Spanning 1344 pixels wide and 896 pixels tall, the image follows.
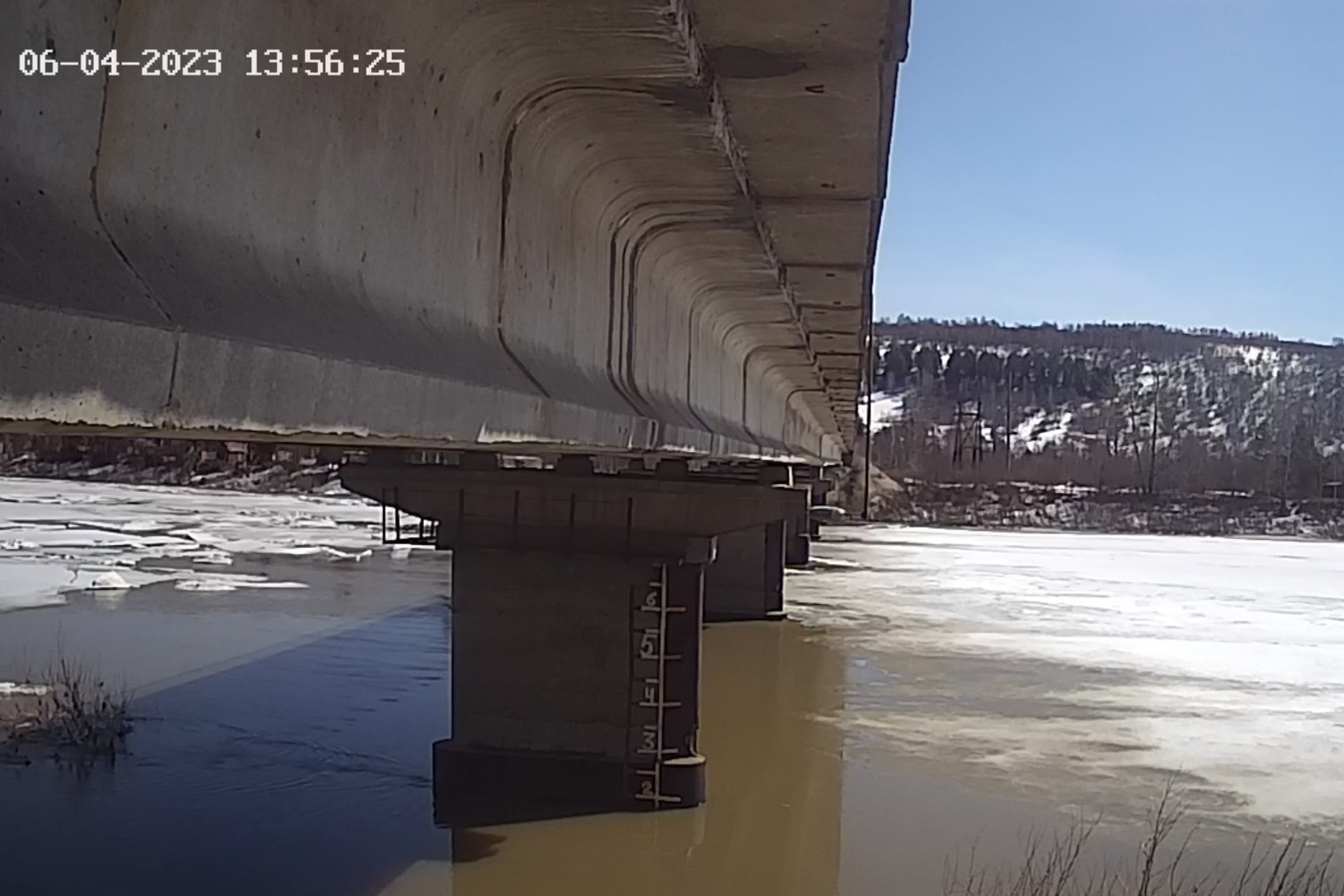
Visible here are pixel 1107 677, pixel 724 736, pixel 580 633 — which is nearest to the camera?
pixel 580 633

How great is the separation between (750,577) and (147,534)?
73.6ft

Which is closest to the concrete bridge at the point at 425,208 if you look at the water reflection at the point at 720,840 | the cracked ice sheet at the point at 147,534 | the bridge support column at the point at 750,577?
the water reflection at the point at 720,840

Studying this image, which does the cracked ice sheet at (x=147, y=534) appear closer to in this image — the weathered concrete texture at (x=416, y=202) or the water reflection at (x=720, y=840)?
the water reflection at (x=720, y=840)

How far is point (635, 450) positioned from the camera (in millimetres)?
7047

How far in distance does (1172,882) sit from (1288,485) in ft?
275

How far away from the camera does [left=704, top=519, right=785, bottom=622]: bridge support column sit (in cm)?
2988

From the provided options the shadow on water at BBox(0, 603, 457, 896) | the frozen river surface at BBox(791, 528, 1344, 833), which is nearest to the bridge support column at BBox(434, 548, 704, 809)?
the shadow on water at BBox(0, 603, 457, 896)

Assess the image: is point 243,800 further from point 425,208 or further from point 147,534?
point 147,534

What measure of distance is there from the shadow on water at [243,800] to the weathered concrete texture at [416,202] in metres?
6.89

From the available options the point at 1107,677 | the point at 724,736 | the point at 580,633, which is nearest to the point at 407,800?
the point at 580,633

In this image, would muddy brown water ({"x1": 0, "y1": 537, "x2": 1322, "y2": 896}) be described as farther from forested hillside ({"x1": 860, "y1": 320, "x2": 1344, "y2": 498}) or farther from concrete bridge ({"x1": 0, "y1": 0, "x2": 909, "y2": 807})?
forested hillside ({"x1": 860, "y1": 320, "x2": 1344, "y2": 498})

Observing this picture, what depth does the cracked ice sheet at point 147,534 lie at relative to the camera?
31062 millimetres

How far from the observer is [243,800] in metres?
13.9

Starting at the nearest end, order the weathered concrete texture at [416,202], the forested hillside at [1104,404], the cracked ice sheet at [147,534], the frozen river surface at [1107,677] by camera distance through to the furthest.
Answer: the weathered concrete texture at [416,202] → the frozen river surface at [1107,677] → the cracked ice sheet at [147,534] → the forested hillside at [1104,404]
